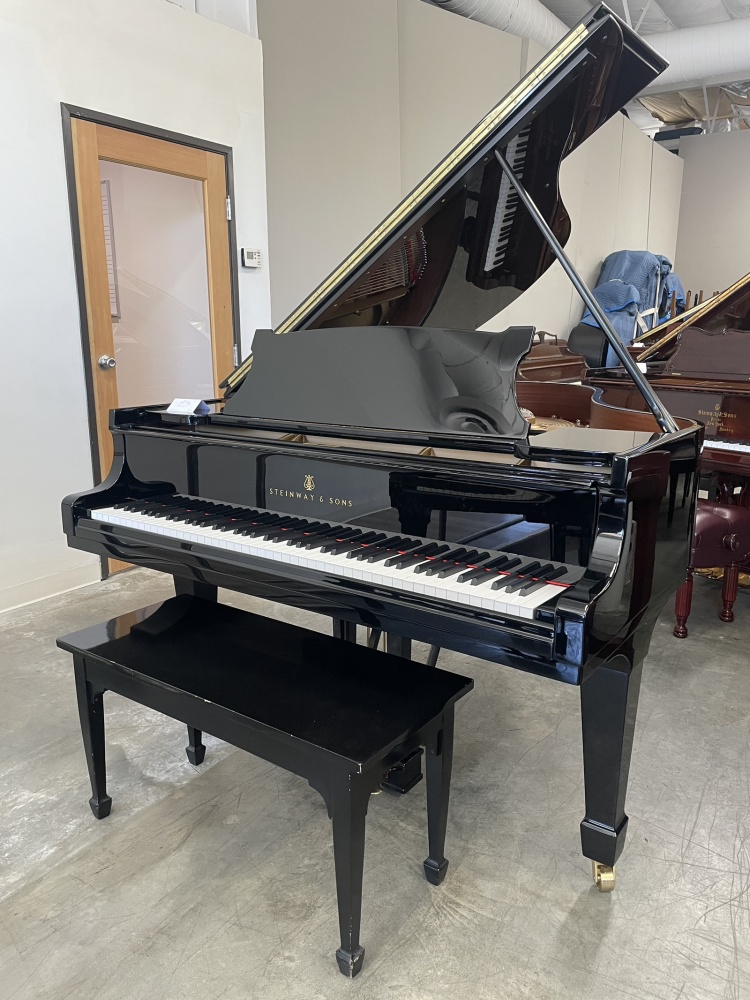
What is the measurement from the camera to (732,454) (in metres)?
3.17

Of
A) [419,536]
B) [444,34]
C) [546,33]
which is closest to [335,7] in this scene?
[444,34]

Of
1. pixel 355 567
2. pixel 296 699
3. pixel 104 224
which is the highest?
pixel 104 224

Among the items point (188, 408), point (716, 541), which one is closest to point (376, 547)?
point (188, 408)

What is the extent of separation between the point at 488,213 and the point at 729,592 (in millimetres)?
2048

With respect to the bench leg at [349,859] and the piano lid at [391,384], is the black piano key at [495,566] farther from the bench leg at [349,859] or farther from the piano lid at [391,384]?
the bench leg at [349,859]

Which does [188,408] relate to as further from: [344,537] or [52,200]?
[52,200]

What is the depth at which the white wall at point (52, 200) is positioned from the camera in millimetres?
3141

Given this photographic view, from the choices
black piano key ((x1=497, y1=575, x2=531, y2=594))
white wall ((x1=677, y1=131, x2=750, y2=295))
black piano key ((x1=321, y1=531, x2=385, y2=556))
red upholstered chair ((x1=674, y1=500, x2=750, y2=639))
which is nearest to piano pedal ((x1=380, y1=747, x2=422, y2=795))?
black piano key ((x1=321, y1=531, x2=385, y2=556))

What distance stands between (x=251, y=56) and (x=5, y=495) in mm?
2681

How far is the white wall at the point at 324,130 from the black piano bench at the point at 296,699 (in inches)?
135

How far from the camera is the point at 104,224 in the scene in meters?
3.59

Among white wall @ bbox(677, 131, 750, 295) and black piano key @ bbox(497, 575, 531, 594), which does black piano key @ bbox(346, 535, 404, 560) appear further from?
white wall @ bbox(677, 131, 750, 295)

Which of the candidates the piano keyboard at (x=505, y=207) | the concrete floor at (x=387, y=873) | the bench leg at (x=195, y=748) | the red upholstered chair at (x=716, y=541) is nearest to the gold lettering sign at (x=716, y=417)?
the red upholstered chair at (x=716, y=541)

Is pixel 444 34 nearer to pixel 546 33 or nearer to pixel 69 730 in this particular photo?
pixel 546 33
